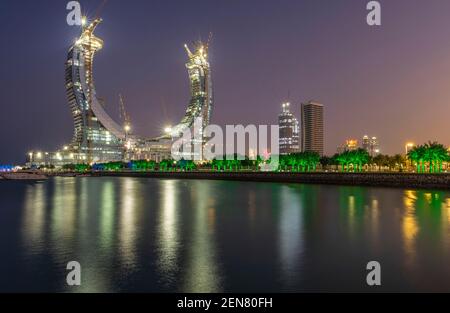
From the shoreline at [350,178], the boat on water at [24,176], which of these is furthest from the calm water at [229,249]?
the boat on water at [24,176]

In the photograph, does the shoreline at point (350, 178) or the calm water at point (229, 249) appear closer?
the calm water at point (229, 249)

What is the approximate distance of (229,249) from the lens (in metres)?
20.1

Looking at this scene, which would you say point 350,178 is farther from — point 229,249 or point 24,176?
point 24,176

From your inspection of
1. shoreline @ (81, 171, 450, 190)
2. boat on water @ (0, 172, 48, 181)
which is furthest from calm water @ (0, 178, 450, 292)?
boat on water @ (0, 172, 48, 181)

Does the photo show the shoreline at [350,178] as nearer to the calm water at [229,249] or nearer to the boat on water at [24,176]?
the calm water at [229,249]

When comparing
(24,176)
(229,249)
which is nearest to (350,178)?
(229,249)

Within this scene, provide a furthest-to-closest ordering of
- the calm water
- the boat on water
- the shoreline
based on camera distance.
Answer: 1. the boat on water
2. the shoreline
3. the calm water

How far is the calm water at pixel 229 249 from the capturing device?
14508mm

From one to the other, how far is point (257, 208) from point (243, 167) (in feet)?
322

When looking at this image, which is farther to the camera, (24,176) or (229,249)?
(24,176)

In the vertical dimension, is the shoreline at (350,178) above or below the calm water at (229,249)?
above

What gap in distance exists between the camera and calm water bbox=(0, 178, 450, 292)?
571 inches

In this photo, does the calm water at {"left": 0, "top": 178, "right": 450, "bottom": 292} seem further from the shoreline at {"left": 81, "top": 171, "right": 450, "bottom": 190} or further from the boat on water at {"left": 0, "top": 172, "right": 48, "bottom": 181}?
the boat on water at {"left": 0, "top": 172, "right": 48, "bottom": 181}
